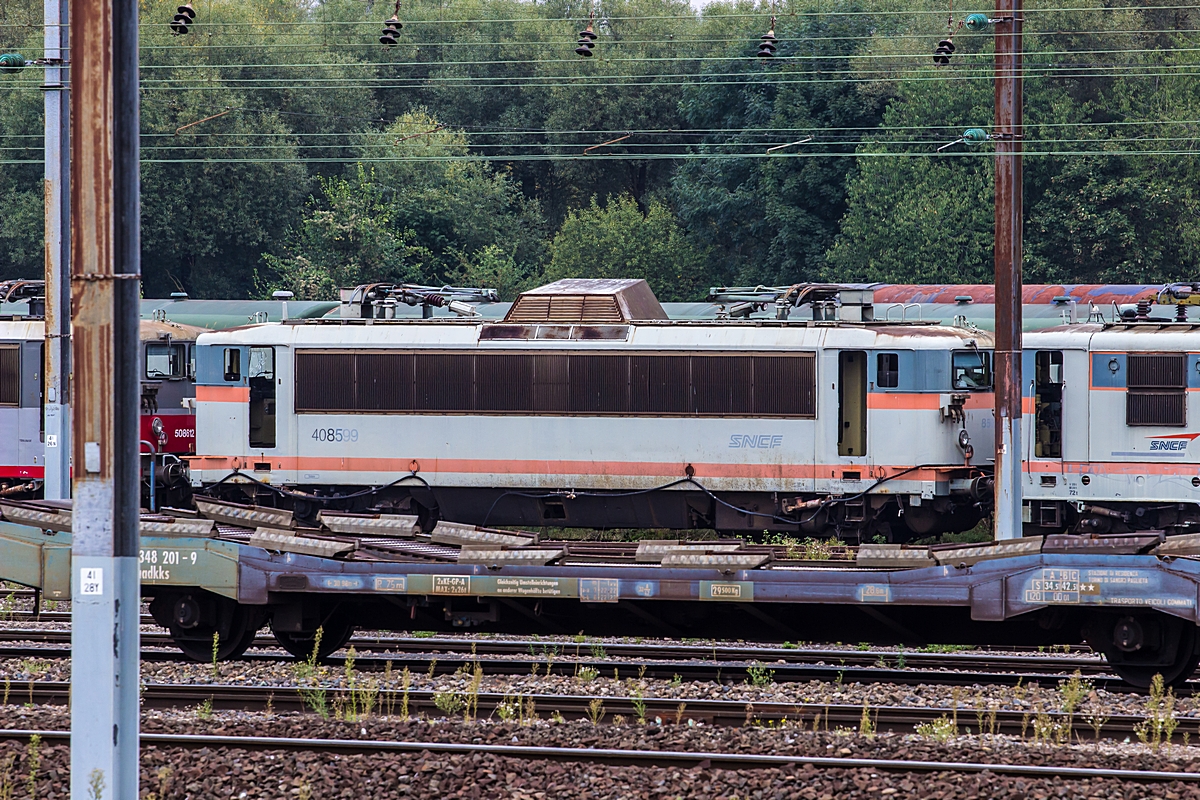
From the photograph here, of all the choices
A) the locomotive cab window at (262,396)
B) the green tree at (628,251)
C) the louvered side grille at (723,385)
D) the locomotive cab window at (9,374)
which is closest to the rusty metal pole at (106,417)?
the louvered side grille at (723,385)

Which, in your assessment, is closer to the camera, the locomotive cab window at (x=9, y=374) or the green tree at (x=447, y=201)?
the locomotive cab window at (x=9, y=374)

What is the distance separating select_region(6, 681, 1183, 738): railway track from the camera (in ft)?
37.2

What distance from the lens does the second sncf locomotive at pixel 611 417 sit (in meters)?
20.8

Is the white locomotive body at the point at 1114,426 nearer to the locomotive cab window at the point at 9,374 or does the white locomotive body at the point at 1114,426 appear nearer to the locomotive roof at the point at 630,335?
the locomotive roof at the point at 630,335

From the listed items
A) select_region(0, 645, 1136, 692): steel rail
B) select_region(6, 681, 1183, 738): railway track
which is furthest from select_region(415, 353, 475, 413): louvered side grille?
select_region(6, 681, 1183, 738): railway track

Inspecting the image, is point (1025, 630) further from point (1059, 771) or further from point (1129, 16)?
point (1129, 16)

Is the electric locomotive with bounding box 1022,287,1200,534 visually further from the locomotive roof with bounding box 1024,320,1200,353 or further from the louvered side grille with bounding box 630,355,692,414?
the louvered side grille with bounding box 630,355,692,414

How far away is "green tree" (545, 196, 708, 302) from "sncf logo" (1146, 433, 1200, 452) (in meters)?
28.8

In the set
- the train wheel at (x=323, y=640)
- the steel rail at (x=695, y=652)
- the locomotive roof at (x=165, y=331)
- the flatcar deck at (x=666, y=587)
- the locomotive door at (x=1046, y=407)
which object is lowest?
the steel rail at (x=695, y=652)

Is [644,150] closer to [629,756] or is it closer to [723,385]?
[723,385]

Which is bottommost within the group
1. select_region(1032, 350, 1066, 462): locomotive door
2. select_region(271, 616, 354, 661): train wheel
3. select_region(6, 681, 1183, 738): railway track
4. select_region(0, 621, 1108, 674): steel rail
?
select_region(0, 621, 1108, 674): steel rail

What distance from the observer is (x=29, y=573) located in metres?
12.3

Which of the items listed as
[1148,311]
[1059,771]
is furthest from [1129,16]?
[1059,771]

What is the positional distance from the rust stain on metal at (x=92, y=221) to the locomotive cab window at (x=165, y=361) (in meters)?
18.8
